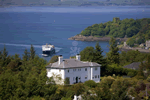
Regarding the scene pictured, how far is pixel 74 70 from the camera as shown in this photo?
2580 cm

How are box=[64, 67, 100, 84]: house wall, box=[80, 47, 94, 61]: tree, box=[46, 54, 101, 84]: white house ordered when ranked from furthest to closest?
box=[80, 47, 94, 61]: tree < box=[64, 67, 100, 84]: house wall < box=[46, 54, 101, 84]: white house

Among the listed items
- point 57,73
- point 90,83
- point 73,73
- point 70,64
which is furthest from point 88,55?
point 90,83

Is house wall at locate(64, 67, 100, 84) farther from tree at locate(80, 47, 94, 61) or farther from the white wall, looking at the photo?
tree at locate(80, 47, 94, 61)

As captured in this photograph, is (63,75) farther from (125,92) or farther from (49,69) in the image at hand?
(125,92)

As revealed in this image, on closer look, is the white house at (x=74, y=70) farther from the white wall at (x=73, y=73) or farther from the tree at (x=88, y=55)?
the tree at (x=88, y=55)

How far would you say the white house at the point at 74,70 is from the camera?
83.1 feet

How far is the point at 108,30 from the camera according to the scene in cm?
12581

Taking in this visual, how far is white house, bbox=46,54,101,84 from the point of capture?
25.3m

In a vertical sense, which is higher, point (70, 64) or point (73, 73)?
point (70, 64)

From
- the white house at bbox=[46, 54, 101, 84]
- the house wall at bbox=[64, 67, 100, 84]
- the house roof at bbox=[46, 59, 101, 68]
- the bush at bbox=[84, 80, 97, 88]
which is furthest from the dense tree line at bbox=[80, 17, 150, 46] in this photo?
the bush at bbox=[84, 80, 97, 88]

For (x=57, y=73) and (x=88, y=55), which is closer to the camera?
(x=57, y=73)

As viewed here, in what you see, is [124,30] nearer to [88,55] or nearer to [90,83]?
[88,55]

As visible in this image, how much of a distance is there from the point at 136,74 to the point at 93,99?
1438cm

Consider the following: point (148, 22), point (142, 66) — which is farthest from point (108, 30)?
point (142, 66)
